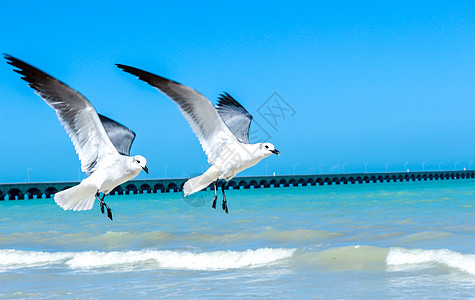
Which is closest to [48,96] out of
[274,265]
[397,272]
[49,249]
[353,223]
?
[274,265]

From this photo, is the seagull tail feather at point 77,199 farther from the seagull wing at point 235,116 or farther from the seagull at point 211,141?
the seagull wing at point 235,116

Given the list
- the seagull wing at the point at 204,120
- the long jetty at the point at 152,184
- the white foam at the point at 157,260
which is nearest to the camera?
the seagull wing at the point at 204,120

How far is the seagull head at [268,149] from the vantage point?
1035cm

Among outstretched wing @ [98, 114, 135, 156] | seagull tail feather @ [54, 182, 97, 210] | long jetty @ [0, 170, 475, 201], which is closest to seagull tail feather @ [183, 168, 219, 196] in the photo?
seagull tail feather @ [54, 182, 97, 210]

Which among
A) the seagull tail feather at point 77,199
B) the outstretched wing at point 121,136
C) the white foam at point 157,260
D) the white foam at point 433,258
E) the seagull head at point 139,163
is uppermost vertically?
the outstretched wing at point 121,136

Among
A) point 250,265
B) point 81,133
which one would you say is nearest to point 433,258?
point 250,265

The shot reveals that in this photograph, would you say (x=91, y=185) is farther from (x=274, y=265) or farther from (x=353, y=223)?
(x=353, y=223)

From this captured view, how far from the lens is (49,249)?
68.3 ft

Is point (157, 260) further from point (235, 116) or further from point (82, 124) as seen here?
point (82, 124)

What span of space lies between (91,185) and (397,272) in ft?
21.6

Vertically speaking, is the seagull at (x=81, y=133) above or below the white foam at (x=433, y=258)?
above

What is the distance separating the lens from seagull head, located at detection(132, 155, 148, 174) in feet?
→ 30.7

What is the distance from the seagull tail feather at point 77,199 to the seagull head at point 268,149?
10.0 feet

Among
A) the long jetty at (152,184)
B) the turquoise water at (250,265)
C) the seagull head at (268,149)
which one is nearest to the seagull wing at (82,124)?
the turquoise water at (250,265)
